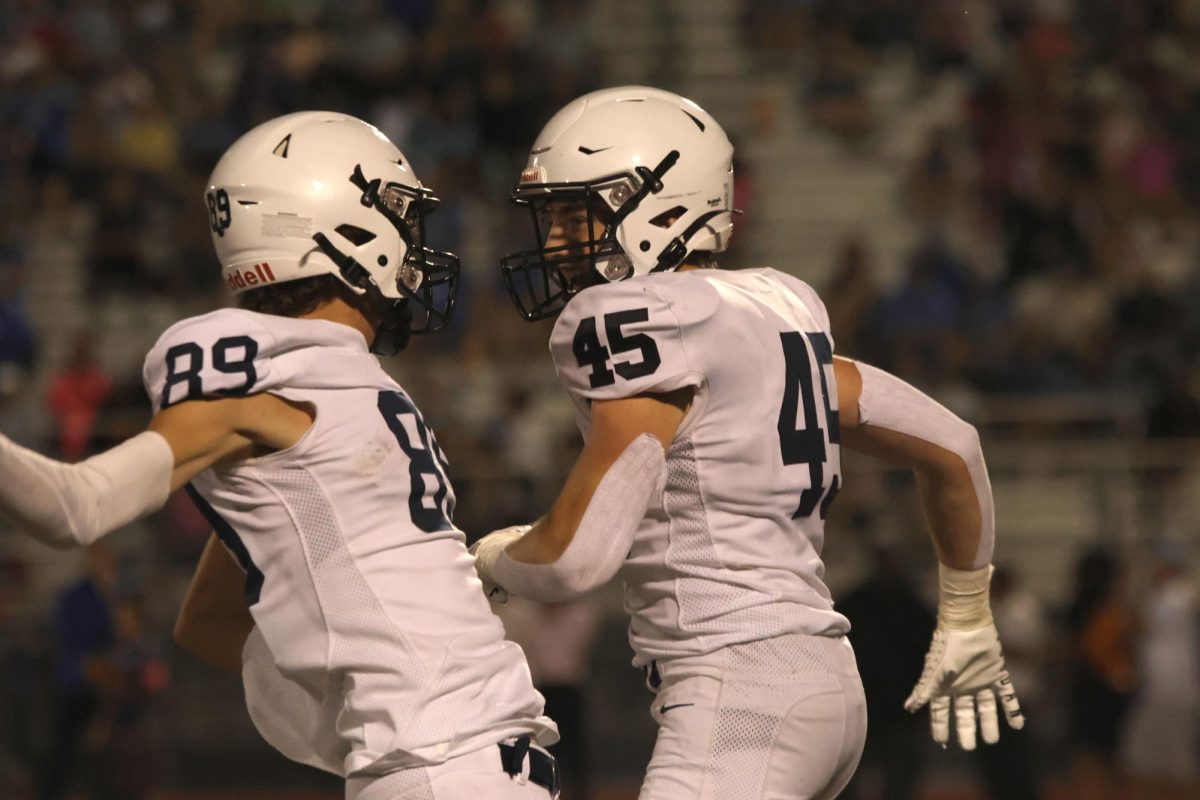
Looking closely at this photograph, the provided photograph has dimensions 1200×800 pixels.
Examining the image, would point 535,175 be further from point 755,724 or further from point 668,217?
point 755,724

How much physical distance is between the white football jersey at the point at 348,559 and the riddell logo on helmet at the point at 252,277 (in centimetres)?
23

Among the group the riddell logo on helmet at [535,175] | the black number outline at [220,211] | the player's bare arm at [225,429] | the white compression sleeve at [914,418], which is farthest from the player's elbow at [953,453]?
the black number outline at [220,211]

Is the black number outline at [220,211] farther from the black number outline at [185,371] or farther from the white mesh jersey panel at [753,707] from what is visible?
Answer: the white mesh jersey panel at [753,707]

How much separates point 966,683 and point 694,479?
1014 mm

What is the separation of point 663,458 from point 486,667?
1.69 feet

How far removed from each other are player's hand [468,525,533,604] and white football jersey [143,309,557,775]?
0.34 meters

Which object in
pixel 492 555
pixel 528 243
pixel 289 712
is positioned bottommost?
pixel 528 243

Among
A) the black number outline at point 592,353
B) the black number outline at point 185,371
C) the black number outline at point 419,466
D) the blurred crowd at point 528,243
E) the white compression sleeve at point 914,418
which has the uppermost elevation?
the black number outline at point 185,371

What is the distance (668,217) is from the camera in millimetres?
3775

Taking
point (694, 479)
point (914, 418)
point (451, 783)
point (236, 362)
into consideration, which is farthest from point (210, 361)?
point (914, 418)

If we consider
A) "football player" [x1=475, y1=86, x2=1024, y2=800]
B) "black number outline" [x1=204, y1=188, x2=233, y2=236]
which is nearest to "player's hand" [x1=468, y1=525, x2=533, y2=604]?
"football player" [x1=475, y1=86, x2=1024, y2=800]

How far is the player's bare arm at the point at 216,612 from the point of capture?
3.54 m

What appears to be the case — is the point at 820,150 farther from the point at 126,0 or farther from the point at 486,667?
the point at 486,667

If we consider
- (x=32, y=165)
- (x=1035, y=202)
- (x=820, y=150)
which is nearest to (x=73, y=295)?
(x=32, y=165)
